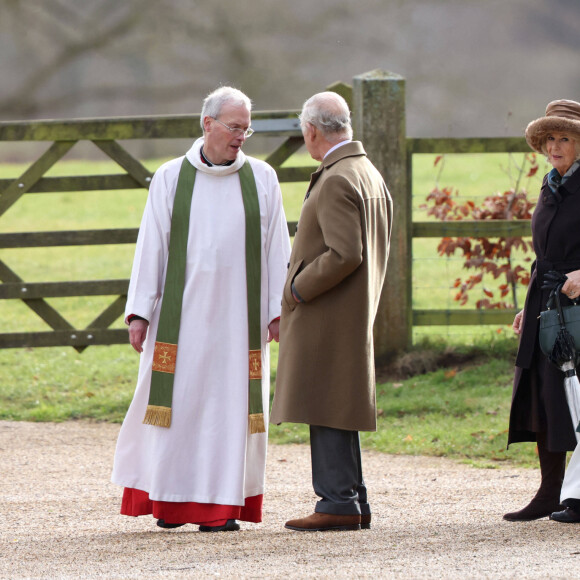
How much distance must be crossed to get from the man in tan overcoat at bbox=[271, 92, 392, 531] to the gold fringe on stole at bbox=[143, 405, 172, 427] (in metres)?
0.45

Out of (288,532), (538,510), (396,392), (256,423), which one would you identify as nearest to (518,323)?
(538,510)

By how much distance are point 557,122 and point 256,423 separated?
1671 mm

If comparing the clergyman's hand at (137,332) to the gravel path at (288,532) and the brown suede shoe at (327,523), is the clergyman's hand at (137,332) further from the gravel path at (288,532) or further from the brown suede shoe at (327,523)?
the brown suede shoe at (327,523)

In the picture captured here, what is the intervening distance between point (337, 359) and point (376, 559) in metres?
0.87

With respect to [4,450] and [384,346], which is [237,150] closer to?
[4,450]

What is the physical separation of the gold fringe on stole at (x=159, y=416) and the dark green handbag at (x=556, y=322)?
1.49 meters

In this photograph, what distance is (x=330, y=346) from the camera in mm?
4086

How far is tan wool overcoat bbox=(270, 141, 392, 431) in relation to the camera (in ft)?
13.3

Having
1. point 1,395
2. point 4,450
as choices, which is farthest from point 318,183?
point 1,395

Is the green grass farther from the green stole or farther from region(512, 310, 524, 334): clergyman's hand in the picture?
the green stole

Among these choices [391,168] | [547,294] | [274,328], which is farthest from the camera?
[391,168]

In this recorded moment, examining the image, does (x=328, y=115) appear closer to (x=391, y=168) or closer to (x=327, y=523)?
(x=327, y=523)

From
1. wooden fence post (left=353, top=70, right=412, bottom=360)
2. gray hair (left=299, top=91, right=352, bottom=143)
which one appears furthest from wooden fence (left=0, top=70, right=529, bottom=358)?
gray hair (left=299, top=91, right=352, bottom=143)

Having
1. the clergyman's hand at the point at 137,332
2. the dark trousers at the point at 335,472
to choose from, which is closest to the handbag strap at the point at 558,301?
the dark trousers at the point at 335,472
